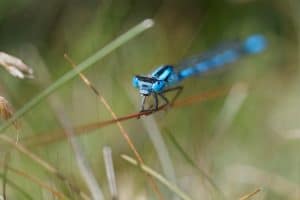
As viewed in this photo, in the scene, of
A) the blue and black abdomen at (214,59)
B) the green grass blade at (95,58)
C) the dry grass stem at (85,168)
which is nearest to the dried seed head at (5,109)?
the green grass blade at (95,58)

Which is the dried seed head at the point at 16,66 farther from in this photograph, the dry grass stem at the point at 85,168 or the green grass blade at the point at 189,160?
the green grass blade at the point at 189,160

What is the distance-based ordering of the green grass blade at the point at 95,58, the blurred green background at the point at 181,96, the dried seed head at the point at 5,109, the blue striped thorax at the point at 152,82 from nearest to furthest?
the green grass blade at the point at 95,58
the dried seed head at the point at 5,109
the blue striped thorax at the point at 152,82
the blurred green background at the point at 181,96

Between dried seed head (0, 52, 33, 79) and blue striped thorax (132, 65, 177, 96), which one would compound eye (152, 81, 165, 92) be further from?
dried seed head (0, 52, 33, 79)

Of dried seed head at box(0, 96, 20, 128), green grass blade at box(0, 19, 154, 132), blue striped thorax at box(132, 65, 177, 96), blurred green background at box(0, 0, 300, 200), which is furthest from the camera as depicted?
blurred green background at box(0, 0, 300, 200)

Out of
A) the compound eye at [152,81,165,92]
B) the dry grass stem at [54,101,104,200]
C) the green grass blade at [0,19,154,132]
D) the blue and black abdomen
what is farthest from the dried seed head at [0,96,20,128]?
the blue and black abdomen

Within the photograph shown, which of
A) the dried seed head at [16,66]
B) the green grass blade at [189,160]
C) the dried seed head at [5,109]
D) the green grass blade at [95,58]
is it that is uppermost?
Result: the dried seed head at [16,66]

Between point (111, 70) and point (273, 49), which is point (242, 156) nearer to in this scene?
point (111, 70)

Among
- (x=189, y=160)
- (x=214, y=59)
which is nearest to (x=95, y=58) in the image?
(x=189, y=160)

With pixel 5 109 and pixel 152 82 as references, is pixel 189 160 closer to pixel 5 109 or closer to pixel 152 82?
pixel 152 82
